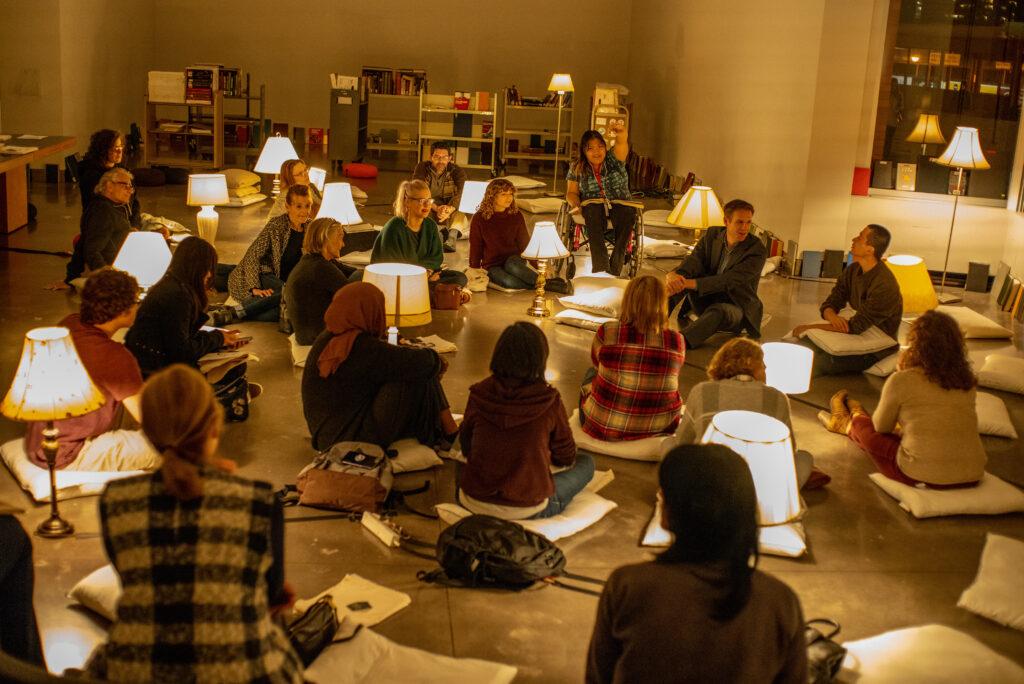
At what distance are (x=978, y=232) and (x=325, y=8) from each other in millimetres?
12625

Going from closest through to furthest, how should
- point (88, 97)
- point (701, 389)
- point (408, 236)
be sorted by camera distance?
1. point (701, 389)
2. point (408, 236)
3. point (88, 97)

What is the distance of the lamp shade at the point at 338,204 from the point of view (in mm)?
8477

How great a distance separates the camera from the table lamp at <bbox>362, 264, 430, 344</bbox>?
5.51 metres

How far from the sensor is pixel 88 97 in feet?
49.2

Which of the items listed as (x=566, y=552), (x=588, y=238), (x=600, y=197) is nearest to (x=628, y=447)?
(x=566, y=552)

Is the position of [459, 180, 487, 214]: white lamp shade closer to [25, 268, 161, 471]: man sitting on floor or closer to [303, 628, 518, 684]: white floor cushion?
[25, 268, 161, 471]: man sitting on floor

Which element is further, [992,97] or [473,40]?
[473,40]

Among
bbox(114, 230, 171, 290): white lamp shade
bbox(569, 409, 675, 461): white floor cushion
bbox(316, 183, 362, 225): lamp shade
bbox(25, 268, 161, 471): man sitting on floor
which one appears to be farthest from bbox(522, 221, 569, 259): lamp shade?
bbox(25, 268, 161, 471): man sitting on floor

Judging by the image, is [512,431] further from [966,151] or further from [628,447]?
[966,151]

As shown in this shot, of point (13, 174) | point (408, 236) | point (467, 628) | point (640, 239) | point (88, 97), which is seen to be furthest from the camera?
point (88, 97)

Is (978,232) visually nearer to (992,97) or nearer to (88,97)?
(992,97)

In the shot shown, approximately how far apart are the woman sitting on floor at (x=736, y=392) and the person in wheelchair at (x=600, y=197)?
16.6 ft

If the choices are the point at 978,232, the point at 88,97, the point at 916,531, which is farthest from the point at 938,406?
the point at 88,97

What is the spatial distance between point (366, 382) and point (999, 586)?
292cm
